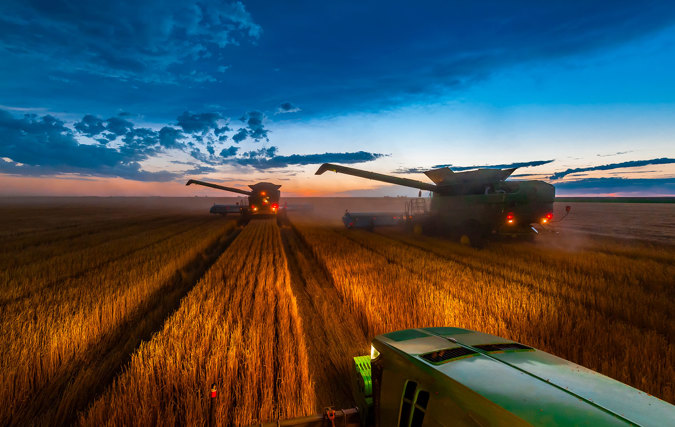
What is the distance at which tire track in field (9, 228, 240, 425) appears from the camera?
9.81 feet

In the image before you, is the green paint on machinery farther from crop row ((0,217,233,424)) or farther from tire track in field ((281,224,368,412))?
crop row ((0,217,233,424))

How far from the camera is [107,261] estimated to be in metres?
10.1

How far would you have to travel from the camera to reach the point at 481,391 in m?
1.50

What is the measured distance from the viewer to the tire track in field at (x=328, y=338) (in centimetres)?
347

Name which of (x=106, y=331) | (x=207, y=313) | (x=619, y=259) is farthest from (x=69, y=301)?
(x=619, y=259)

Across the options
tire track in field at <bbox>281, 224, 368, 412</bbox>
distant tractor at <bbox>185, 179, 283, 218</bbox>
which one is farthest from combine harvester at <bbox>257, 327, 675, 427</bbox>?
distant tractor at <bbox>185, 179, 283, 218</bbox>

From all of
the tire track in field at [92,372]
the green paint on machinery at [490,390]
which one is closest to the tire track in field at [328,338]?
the green paint on machinery at [490,390]

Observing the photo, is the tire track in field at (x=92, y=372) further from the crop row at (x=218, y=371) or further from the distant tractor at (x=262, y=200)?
the distant tractor at (x=262, y=200)

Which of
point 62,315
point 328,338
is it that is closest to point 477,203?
point 328,338

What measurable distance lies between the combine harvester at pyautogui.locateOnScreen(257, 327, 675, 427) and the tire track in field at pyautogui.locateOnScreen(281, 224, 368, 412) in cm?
91

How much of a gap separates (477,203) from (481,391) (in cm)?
1229

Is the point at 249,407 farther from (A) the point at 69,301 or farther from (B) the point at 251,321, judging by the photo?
(A) the point at 69,301

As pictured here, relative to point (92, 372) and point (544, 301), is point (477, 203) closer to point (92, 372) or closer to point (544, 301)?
point (544, 301)

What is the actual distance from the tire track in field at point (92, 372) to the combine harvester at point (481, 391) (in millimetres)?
2520
